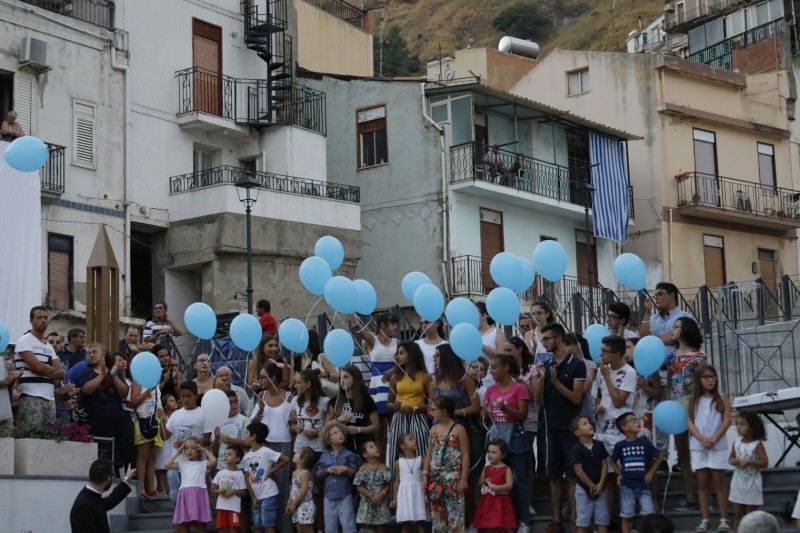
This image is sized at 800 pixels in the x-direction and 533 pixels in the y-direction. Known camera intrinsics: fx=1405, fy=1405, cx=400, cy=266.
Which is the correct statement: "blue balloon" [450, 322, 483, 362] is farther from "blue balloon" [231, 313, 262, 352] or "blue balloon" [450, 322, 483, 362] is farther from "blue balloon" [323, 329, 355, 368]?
"blue balloon" [231, 313, 262, 352]

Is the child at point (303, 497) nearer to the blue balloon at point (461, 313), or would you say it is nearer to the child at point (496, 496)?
the child at point (496, 496)

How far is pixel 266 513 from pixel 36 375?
9.82 ft

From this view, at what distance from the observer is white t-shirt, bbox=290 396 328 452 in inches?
557

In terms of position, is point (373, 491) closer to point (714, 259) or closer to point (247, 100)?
point (247, 100)

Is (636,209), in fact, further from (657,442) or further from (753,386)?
(657,442)

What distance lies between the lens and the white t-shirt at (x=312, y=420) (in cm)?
1414

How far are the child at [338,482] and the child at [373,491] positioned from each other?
5.0 inches

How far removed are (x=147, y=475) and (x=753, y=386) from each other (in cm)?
804

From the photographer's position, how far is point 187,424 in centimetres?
1476

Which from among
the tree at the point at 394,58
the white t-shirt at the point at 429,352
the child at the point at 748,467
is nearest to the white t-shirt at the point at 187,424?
the white t-shirt at the point at 429,352

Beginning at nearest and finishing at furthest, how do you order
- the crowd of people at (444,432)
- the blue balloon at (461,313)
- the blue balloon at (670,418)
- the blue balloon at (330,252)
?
the crowd of people at (444,432)
the blue balloon at (670,418)
the blue balloon at (461,313)
the blue balloon at (330,252)

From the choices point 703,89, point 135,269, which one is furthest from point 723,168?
point 135,269

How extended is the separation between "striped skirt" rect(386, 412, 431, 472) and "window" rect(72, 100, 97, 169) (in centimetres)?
1575

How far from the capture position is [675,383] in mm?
13234
